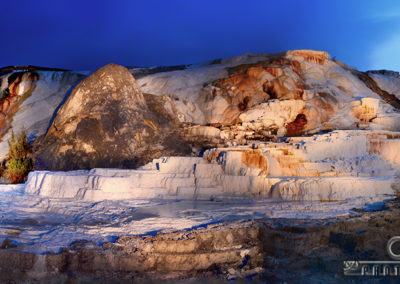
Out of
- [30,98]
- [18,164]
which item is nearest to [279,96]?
[18,164]

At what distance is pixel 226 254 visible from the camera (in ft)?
18.5

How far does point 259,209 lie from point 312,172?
Answer: 12.1 ft

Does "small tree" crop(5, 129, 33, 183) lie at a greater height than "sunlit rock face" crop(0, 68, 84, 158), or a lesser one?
lesser

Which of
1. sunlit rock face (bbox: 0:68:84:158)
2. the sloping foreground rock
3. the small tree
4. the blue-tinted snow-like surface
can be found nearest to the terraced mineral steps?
the blue-tinted snow-like surface

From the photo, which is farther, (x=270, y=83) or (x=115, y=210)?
(x=270, y=83)

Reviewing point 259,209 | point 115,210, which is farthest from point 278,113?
point 115,210

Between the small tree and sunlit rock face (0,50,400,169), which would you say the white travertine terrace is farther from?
the small tree

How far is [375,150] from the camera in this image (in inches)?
479

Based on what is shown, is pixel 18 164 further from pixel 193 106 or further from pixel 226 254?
pixel 226 254

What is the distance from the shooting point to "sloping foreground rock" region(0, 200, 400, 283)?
5.10m

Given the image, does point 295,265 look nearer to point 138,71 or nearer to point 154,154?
point 154,154

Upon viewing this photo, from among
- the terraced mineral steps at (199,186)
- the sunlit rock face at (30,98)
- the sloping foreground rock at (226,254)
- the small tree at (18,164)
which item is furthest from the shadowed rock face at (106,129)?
the sloping foreground rock at (226,254)

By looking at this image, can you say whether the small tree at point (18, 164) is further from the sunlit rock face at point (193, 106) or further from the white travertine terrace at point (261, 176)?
the white travertine terrace at point (261, 176)

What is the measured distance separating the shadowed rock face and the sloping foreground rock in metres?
7.44
